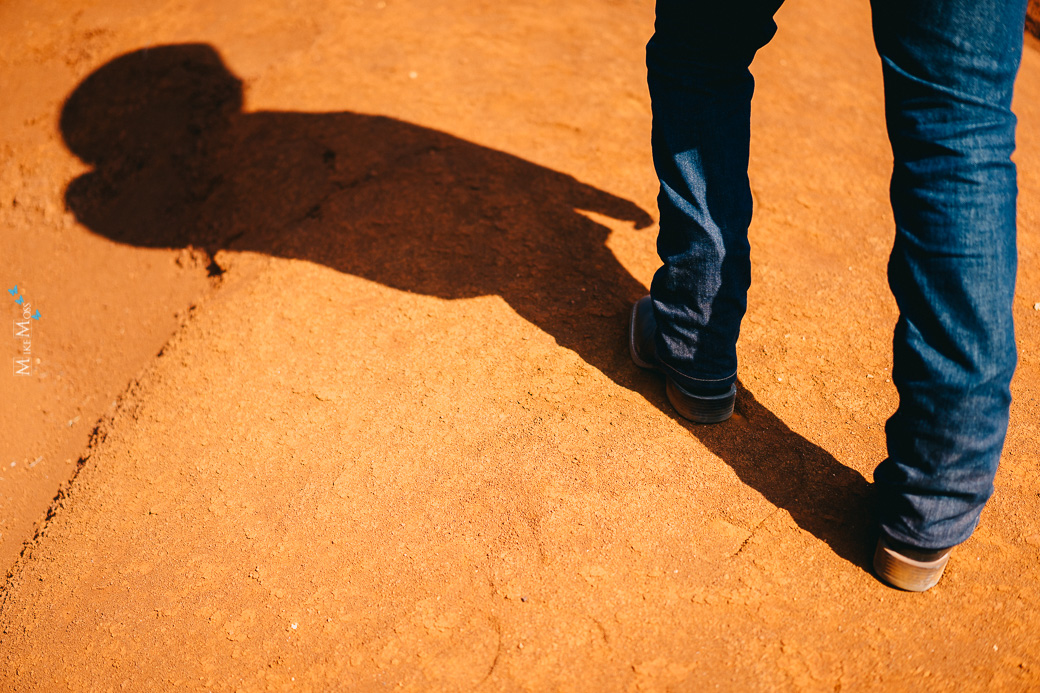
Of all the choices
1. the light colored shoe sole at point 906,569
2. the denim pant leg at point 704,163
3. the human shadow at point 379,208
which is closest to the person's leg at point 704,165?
the denim pant leg at point 704,163

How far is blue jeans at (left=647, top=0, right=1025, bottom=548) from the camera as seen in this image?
109 centimetres

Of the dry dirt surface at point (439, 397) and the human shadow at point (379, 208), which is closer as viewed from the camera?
the dry dirt surface at point (439, 397)

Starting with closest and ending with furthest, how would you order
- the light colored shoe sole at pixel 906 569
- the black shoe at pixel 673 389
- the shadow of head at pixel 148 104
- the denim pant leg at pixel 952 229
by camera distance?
1. the denim pant leg at pixel 952 229
2. the light colored shoe sole at pixel 906 569
3. the black shoe at pixel 673 389
4. the shadow of head at pixel 148 104

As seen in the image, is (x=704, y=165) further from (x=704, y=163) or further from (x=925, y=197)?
(x=925, y=197)

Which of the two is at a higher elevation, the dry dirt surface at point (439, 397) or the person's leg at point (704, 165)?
the person's leg at point (704, 165)

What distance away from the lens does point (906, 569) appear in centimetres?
141

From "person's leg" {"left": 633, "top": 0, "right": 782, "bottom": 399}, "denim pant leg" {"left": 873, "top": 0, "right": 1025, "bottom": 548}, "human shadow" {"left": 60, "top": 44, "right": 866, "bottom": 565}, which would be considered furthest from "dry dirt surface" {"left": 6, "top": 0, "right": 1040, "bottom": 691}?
"denim pant leg" {"left": 873, "top": 0, "right": 1025, "bottom": 548}

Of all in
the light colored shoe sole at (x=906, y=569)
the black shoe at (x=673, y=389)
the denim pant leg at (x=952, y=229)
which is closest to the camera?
the denim pant leg at (x=952, y=229)

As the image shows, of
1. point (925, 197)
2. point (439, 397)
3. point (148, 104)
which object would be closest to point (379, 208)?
point (439, 397)

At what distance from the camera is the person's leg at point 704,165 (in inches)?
56.2

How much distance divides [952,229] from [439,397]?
4.18 feet

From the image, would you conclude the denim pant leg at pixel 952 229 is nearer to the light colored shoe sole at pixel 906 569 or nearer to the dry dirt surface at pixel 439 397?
the light colored shoe sole at pixel 906 569

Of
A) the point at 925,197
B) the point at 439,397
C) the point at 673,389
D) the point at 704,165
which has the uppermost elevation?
the point at 925,197

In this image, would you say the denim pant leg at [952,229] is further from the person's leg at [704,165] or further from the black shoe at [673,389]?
the black shoe at [673,389]
